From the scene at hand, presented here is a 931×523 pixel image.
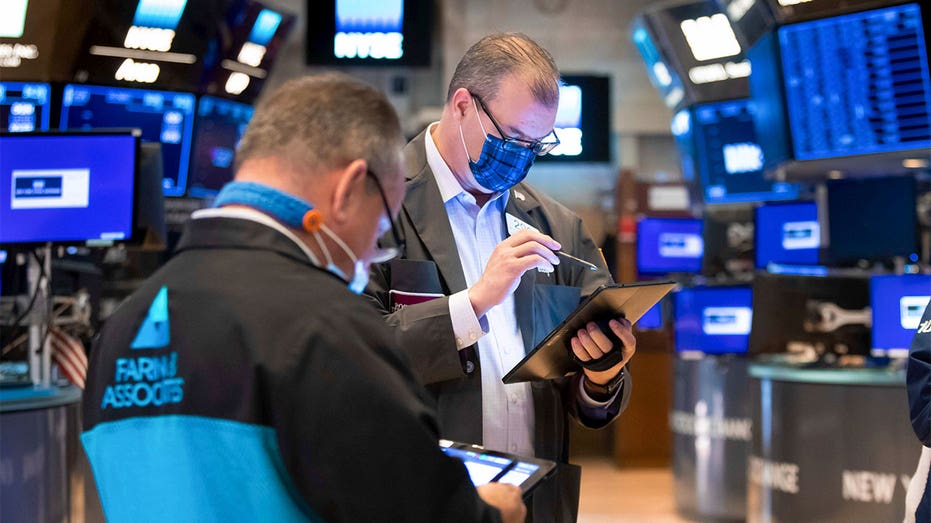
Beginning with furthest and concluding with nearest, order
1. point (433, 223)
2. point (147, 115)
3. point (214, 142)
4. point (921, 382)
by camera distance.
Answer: point (214, 142) < point (147, 115) < point (921, 382) < point (433, 223)

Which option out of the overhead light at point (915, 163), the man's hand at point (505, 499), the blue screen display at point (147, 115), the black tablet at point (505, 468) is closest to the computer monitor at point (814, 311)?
the overhead light at point (915, 163)

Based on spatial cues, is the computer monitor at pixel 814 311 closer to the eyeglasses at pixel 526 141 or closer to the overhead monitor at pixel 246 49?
the eyeglasses at pixel 526 141

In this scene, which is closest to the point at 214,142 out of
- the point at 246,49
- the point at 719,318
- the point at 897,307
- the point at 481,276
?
the point at 246,49

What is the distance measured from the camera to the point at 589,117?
9789 mm

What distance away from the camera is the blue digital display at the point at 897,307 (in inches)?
170

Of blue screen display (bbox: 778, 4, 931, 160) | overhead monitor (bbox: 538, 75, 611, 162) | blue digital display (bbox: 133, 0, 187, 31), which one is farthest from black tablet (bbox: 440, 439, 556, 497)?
overhead monitor (bbox: 538, 75, 611, 162)

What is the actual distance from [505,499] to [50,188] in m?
2.91

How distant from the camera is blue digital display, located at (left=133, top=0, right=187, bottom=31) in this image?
698cm

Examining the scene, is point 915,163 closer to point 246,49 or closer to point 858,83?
point 858,83

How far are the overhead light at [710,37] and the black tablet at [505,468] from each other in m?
5.76

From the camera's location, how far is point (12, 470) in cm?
356

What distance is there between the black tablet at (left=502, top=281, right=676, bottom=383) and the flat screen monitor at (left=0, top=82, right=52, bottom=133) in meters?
5.23

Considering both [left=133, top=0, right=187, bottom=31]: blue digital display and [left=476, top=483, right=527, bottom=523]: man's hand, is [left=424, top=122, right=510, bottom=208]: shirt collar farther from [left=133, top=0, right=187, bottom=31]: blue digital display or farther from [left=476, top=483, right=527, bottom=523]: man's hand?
[left=133, top=0, right=187, bottom=31]: blue digital display

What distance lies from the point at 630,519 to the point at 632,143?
5.69m
